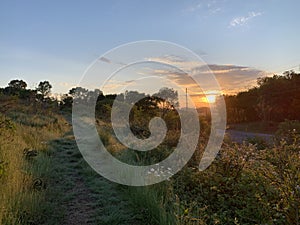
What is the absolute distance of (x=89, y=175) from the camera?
17.5 feet

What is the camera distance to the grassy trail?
332 centimetres

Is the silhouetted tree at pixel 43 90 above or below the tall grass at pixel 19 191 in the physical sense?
above

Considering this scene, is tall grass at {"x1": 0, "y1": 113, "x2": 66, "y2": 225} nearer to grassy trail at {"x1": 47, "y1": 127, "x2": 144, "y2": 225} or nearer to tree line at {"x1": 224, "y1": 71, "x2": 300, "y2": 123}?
grassy trail at {"x1": 47, "y1": 127, "x2": 144, "y2": 225}

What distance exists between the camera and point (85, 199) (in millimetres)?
4113

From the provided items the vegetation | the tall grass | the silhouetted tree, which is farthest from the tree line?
the tall grass

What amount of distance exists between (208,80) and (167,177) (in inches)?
118

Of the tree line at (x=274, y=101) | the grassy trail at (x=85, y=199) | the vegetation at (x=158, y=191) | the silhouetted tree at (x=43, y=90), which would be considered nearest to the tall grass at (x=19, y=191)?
the vegetation at (x=158, y=191)

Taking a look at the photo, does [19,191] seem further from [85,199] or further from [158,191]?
[158,191]

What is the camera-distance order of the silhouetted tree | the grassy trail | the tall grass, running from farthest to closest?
the silhouetted tree < the grassy trail < the tall grass

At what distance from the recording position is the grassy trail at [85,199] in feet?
10.9

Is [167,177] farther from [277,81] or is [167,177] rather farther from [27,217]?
[277,81]

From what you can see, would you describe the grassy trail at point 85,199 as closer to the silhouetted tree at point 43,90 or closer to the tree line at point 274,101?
the silhouetted tree at point 43,90

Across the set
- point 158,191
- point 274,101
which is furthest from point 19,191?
point 274,101

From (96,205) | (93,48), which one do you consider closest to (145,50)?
(93,48)
